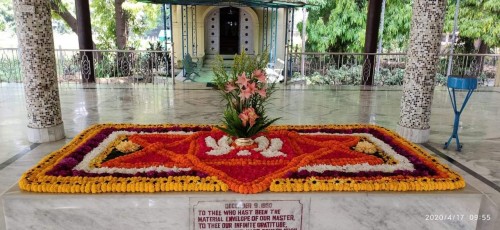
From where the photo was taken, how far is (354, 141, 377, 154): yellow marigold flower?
11.2 ft

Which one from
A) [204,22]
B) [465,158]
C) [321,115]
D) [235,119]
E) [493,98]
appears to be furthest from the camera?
[204,22]

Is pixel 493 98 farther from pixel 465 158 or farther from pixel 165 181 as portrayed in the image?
pixel 165 181

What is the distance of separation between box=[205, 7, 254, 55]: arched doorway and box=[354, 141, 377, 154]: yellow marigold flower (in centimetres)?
1122

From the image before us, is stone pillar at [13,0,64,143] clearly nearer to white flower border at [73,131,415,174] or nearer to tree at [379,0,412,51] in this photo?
white flower border at [73,131,415,174]

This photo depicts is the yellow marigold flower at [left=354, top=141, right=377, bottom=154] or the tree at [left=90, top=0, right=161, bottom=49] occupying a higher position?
the tree at [left=90, top=0, right=161, bottom=49]

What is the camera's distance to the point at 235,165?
9.75ft

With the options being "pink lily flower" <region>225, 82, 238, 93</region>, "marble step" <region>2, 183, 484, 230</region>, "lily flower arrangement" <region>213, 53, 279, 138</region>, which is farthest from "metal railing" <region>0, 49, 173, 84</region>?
"marble step" <region>2, 183, 484, 230</region>

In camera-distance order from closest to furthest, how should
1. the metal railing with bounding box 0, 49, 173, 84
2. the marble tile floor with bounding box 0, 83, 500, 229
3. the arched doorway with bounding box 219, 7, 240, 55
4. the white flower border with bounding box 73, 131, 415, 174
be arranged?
the white flower border with bounding box 73, 131, 415, 174
the marble tile floor with bounding box 0, 83, 500, 229
the metal railing with bounding box 0, 49, 173, 84
the arched doorway with bounding box 219, 7, 240, 55

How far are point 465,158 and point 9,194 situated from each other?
13.3ft

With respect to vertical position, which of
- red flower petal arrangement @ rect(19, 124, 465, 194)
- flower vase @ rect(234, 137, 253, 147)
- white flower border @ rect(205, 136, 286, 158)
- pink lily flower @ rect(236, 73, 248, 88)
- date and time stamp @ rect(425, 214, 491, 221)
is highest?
pink lily flower @ rect(236, 73, 248, 88)

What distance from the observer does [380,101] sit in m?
7.04

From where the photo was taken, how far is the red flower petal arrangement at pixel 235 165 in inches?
105

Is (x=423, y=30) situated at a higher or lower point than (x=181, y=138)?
higher

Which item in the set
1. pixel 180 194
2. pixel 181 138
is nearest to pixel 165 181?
pixel 180 194
